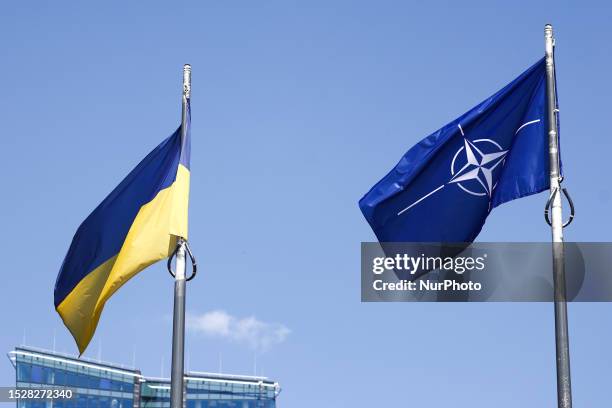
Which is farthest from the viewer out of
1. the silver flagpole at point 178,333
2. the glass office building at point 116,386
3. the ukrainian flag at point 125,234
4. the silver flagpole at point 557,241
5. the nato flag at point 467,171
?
the glass office building at point 116,386

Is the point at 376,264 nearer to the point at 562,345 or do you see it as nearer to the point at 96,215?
the point at 562,345

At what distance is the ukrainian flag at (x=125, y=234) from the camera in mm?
19922

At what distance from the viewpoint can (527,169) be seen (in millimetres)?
17984

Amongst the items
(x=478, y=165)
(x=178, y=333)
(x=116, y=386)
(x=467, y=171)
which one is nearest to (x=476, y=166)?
(x=478, y=165)

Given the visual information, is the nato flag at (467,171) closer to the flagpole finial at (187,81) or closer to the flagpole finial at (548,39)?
the flagpole finial at (548,39)

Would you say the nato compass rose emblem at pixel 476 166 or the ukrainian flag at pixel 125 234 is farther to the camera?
the ukrainian flag at pixel 125 234

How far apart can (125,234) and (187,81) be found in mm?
2765

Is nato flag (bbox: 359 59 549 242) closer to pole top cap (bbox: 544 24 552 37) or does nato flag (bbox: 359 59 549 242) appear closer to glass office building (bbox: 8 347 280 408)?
pole top cap (bbox: 544 24 552 37)

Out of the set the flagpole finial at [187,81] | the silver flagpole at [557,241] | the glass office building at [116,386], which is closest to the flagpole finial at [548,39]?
the silver flagpole at [557,241]

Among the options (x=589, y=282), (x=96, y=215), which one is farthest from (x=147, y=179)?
(x=589, y=282)

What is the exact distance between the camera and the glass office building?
83.0 metres

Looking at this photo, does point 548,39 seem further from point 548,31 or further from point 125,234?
point 125,234

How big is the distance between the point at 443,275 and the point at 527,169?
210cm

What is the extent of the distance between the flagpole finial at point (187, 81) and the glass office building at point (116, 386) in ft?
208
